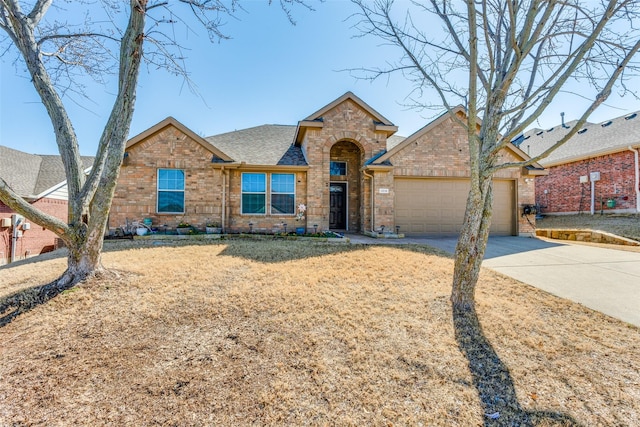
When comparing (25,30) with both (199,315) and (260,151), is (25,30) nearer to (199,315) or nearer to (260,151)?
(199,315)

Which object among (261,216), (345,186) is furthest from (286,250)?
(345,186)

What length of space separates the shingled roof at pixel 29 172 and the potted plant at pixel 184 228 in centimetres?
705

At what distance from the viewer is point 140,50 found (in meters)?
4.94

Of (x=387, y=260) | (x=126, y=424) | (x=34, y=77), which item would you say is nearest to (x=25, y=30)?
(x=34, y=77)

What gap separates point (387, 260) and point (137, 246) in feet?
23.6

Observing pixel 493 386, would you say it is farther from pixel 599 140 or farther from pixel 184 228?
pixel 599 140

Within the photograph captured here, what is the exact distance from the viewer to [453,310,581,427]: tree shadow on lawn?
236cm

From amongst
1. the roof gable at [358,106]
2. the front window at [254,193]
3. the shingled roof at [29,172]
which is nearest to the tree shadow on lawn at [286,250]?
the front window at [254,193]

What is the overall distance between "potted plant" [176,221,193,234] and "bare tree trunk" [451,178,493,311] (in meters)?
9.33

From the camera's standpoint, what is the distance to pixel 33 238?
12.5 meters

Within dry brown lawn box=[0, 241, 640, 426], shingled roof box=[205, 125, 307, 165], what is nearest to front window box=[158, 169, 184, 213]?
shingled roof box=[205, 125, 307, 165]

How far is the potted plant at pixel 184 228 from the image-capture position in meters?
10.7

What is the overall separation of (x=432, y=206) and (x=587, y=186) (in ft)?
32.4

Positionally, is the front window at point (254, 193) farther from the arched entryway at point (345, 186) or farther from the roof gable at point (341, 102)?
the arched entryway at point (345, 186)
